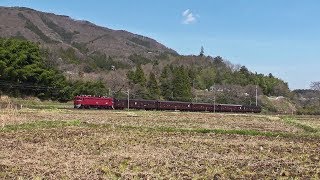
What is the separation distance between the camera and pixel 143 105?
8394cm

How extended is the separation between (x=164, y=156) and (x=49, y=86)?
242ft

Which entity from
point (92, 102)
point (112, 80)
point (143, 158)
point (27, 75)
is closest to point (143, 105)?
point (92, 102)

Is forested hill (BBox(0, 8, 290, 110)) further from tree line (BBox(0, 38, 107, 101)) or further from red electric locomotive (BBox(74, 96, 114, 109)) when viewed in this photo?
red electric locomotive (BBox(74, 96, 114, 109))

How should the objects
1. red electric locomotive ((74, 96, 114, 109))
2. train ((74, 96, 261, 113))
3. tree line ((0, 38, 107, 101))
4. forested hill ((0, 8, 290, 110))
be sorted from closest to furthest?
1. red electric locomotive ((74, 96, 114, 109))
2. train ((74, 96, 261, 113))
3. tree line ((0, 38, 107, 101))
4. forested hill ((0, 8, 290, 110))

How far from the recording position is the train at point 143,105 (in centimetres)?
7582

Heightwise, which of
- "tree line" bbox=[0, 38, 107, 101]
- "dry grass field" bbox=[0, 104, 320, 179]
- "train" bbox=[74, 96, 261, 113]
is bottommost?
"dry grass field" bbox=[0, 104, 320, 179]

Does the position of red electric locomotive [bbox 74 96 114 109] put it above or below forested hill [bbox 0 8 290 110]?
below

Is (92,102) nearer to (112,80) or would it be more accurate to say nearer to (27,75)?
(27,75)

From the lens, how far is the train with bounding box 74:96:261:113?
75.8m

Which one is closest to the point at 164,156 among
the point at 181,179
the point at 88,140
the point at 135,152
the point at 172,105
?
the point at 135,152

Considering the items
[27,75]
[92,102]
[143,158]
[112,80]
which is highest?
[112,80]

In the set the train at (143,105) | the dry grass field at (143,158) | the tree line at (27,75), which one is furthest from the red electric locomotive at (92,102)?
the dry grass field at (143,158)

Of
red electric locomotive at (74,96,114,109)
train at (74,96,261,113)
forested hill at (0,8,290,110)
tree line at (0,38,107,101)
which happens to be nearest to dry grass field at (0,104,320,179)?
red electric locomotive at (74,96,114,109)

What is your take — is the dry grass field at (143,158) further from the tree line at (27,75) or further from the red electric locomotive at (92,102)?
the tree line at (27,75)
